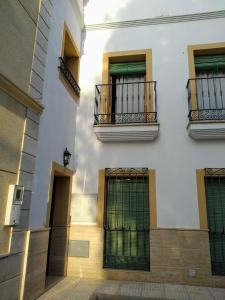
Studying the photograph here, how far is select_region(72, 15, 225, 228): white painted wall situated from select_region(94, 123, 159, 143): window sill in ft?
0.53

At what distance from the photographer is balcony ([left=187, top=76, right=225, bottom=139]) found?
204 inches

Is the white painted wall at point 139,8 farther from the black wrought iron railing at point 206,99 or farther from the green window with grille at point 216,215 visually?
the green window with grille at point 216,215

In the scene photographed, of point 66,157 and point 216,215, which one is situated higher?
point 66,157

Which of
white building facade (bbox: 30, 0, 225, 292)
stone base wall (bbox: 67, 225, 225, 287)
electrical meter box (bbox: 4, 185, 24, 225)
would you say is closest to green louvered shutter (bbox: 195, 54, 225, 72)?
white building facade (bbox: 30, 0, 225, 292)

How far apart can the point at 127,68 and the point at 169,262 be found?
14.8 ft

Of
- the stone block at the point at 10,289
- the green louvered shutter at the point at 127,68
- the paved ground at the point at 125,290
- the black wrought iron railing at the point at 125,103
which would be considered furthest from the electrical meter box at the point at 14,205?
the green louvered shutter at the point at 127,68

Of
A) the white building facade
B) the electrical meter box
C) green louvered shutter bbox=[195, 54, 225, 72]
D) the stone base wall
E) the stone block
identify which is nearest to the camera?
the stone block

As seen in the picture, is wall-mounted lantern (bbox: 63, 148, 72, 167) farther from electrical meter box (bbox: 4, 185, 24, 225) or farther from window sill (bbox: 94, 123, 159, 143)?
electrical meter box (bbox: 4, 185, 24, 225)

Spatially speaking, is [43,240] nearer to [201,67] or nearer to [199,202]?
[199,202]

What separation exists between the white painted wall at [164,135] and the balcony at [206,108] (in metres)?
0.20

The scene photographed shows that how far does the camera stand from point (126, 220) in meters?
5.31

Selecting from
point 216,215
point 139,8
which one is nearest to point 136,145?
point 216,215

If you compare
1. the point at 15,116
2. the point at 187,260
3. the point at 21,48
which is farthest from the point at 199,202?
the point at 21,48

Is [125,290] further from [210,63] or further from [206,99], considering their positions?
[210,63]
